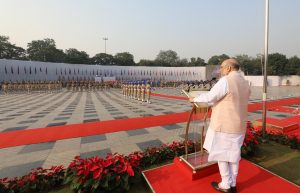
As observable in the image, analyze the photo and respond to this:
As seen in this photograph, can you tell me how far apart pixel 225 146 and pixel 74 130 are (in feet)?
18.9

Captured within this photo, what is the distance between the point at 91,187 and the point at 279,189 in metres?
2.96

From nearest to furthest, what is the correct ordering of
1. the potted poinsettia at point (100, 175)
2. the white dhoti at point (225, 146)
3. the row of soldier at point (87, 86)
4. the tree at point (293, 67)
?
1. the white dhoti at point (225, 146)
2. the potted poinsettia at point (100, 175)
3. the row of soldier at point (87, 86)
4. the tree at point (293, 67)

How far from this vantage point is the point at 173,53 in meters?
116

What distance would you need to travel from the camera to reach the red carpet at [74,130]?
6.07 metres

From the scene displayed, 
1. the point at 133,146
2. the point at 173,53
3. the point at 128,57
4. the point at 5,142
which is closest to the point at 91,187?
the point at 133,146

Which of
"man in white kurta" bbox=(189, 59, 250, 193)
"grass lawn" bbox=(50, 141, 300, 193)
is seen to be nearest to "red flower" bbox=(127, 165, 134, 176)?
"grass lawn" bbox=(50, 141, 300, 193)

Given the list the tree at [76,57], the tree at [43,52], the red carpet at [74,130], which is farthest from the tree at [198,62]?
the red carpet at [74,130]

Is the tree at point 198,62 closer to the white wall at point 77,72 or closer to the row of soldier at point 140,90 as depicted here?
the white wall at point 77,72

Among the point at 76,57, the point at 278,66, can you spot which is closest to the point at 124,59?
the point at 76,57

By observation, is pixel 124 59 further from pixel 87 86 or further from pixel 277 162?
pixel 277 162

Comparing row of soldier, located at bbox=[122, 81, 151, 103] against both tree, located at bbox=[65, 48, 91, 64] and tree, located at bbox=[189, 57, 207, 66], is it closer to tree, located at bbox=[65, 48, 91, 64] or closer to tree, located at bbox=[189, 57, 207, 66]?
tree, located at bbox=[65, 48, 91, 64]

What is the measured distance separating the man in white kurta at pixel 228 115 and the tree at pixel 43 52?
249ft

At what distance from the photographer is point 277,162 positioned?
4059 millimetres

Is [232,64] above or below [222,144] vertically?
A: above
